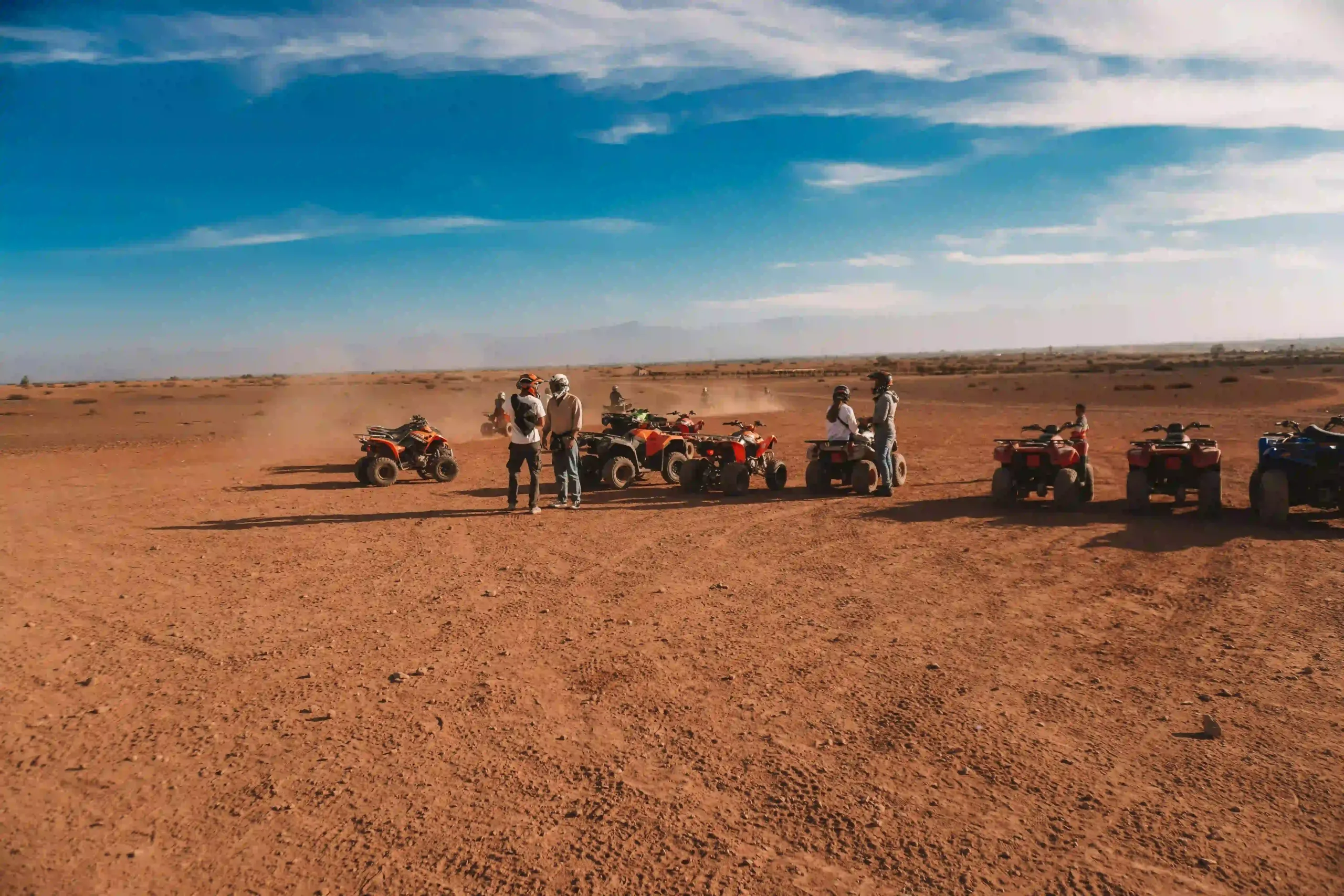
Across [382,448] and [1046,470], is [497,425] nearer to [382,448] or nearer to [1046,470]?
[382,448]

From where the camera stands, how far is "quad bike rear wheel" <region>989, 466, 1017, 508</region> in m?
11.7

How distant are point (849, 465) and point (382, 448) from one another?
884cm

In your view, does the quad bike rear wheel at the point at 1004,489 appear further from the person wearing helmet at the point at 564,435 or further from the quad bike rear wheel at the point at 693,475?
the person wearing helmet at the point at 564,435

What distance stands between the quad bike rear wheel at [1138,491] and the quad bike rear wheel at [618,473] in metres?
7.90

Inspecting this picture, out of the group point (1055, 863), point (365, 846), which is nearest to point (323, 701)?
point (365, 846)

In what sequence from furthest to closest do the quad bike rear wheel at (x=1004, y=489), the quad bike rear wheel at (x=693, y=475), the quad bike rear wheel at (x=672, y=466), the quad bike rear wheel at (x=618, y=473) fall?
1. the quad bike rear wheel at (x=672, y=466)
2. the quad bike rear wheel at (x=618, y=473)
3. the quad bike rear wheel at (x=693, y=475)
4. the quad bike rear wheel at (x=1004, y=489)

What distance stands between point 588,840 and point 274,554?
7256mm

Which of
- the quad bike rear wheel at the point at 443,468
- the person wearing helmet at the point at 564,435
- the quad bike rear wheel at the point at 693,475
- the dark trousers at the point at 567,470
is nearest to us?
the person wearing helmet at the point at 564,435

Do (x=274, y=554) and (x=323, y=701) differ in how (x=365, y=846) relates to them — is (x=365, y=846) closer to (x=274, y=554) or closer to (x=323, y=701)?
(x=323, y=701)

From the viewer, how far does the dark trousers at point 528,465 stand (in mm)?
11406

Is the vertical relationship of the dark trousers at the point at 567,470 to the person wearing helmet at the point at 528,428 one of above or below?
below

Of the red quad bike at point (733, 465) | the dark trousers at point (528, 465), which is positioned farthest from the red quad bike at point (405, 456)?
the red quad bike at point (733, 465)

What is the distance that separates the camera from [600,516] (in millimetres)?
11781

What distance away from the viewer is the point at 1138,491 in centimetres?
1103
